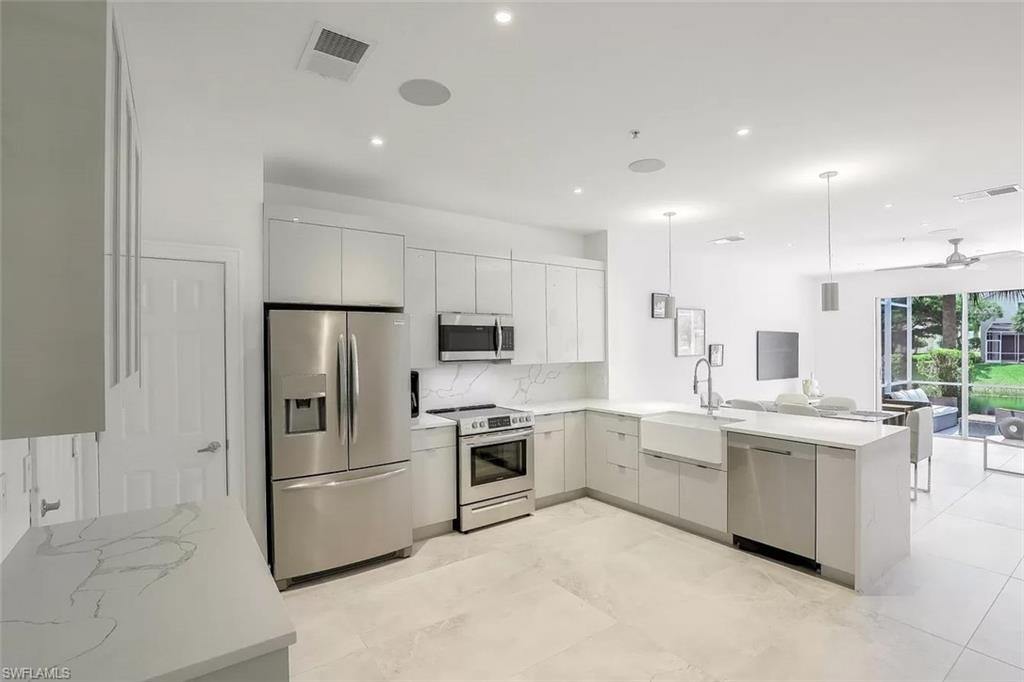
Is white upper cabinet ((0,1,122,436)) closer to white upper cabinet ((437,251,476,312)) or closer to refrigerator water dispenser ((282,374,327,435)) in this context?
refrigerator water dispenser ((282,374,327,435))

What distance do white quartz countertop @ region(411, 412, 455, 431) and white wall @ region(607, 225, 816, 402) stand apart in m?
2.17

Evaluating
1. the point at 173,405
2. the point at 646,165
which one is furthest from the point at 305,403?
the point at 646,165

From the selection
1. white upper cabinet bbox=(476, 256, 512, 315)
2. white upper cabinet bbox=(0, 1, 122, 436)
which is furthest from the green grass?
white upper cabinet bbox=(0, 1, 122, 436)

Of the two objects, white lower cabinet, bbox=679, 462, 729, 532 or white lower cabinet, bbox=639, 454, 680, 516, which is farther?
white lower cabinet, bbox=639, 454, 680, 516

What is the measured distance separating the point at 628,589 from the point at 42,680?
2.82 meters

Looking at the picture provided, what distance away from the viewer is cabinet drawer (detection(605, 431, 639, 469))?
4.36 meters

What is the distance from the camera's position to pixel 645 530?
3.99 metres

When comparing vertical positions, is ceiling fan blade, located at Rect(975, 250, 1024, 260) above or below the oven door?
above

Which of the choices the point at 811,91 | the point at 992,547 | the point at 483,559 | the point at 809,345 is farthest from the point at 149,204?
the point at 809,345

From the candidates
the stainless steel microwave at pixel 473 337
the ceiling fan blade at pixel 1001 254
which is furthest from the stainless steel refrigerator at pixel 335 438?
the ceiling fan blade at pixel 1001 254

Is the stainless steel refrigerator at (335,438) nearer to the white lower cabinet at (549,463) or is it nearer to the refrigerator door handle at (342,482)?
the refrigerator door handle at (342,482)

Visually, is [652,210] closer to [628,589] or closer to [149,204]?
[628,589]

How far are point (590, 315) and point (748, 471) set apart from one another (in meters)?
2.26

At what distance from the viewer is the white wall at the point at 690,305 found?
555cm
